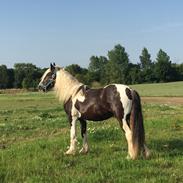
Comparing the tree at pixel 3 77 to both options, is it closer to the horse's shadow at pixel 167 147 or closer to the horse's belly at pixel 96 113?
the horse's shadow at pixel 167 147

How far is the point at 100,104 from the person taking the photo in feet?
34.9

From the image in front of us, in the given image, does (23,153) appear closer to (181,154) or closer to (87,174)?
(87,174)

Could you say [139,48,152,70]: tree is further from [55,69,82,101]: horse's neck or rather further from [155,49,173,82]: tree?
[55,69,82,101]: horse's neck

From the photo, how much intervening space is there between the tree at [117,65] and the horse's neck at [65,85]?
315 feet

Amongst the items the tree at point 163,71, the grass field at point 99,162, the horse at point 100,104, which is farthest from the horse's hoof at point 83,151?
the tree at point 163,71

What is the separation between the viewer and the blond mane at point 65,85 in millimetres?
11500

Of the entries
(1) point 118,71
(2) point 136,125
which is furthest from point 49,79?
(1) point 118,71

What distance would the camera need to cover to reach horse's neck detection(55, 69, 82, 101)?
11.5 m

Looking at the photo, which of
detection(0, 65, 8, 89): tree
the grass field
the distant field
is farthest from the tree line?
the grass field

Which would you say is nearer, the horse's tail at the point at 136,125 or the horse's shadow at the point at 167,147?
the horse's tail at the point at 136,125

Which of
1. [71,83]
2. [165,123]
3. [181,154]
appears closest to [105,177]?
[181,154]

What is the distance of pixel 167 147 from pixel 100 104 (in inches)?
89.6

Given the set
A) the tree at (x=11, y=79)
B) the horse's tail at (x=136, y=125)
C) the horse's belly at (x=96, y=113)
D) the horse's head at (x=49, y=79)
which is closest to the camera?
the horse's tail at (x=136, y=125)

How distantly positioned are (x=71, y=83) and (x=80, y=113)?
36.2 inches
